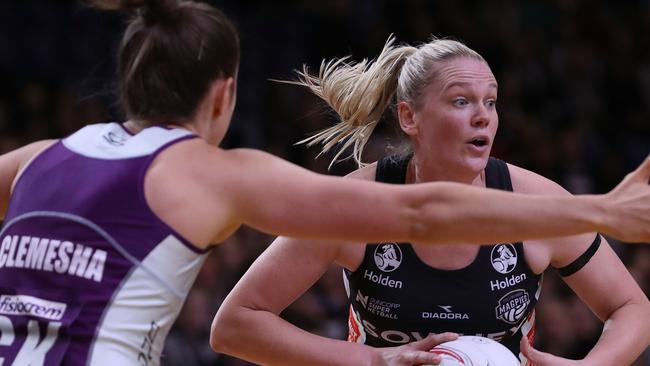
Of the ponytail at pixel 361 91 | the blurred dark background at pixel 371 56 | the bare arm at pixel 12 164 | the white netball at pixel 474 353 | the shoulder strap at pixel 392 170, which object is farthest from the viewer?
the blurred dark background at pixel 371 56

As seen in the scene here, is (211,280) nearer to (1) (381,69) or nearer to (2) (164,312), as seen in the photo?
(1) (381,69)

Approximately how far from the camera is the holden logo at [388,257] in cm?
380

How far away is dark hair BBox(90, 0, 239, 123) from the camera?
2.79 m

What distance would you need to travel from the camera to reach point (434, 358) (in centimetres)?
346

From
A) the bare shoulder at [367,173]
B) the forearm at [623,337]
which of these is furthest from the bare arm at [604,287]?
the bare shoulder at [367,173]

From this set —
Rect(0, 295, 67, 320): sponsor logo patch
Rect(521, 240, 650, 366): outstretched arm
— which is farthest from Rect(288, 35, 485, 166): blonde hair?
Rect(0, 295, 67, 320): sponsor logo patch

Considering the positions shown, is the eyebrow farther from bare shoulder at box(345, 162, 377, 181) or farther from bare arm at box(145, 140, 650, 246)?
bare arm at box(145, 140, 650, 246)

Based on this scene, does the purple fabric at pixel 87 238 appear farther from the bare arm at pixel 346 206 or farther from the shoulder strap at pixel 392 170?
the shoulder strap at pixel 392 170

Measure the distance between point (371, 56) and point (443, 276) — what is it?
685 cm

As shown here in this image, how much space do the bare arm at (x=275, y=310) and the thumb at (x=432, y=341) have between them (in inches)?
8.3

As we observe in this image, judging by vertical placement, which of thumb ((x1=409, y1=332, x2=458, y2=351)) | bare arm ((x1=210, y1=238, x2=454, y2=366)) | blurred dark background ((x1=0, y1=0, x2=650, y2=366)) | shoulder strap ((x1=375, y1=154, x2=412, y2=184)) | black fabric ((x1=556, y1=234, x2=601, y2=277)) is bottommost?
blurred dark background ((x1=0, y1=0, x2=650, y2=366))

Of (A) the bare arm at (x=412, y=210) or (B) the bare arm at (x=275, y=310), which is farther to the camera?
(B) the bare arm at (x=275, y=310)

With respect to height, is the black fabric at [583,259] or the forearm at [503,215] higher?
the forearm at [503,215]

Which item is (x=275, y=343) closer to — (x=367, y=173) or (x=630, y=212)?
(x=367, y=173)
